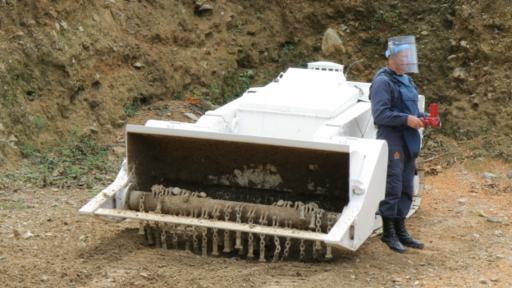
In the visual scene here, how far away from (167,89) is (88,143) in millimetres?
1623

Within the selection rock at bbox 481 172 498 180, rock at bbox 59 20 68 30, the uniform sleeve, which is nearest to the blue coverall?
the uniform sleeve

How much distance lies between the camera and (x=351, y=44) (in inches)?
448

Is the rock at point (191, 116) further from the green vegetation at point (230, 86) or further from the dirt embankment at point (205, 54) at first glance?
the green vegetation at point (230, 86)

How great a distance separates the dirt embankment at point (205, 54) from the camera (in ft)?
29.2

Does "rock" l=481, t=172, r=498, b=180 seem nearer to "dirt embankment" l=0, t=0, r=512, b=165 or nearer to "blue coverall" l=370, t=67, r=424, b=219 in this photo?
"dirt embankment" l=0, t=0, r=512, b=165

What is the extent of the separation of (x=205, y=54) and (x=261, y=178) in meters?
4.54

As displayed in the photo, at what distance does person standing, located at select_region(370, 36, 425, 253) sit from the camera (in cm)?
641

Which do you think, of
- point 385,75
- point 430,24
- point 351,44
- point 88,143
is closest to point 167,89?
point 88,143

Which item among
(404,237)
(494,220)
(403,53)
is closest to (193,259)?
(404,237)

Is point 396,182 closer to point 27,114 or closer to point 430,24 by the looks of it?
point 27,114

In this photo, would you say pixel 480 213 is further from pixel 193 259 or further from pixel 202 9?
pixel 202 9

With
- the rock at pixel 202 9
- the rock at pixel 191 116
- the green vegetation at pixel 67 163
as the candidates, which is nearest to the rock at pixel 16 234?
the green vegetation at pixel 67 163

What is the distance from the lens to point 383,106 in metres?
6.40

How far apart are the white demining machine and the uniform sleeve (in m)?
0.27
